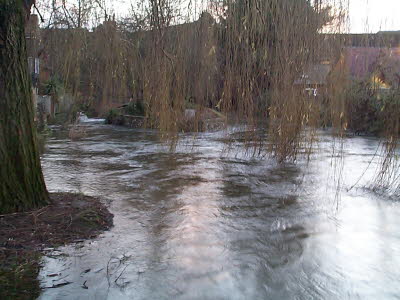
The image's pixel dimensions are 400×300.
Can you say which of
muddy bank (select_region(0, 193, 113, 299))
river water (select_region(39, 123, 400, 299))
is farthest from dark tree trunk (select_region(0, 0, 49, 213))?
river water (select_region(39, 123, 400, 299))

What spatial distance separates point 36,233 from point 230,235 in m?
1.98

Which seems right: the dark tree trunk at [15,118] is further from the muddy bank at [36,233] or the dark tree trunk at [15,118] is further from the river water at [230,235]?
the river water at [230,235]

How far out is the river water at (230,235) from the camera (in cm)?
365

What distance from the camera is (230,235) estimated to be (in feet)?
16.2

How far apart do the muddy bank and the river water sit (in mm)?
129

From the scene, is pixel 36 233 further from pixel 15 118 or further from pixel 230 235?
pixel 230 235

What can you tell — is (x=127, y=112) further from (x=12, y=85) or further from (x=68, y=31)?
(x=12, y=85)

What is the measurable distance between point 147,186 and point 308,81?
3.15 m

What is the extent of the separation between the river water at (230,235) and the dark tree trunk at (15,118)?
86 centimetres

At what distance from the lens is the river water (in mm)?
3650

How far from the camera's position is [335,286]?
3715 millimetres

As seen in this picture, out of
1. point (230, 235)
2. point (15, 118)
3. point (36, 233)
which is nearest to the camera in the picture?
point (36, 233)

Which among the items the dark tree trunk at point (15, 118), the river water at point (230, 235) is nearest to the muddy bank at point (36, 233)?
the river water at point (230, 235)

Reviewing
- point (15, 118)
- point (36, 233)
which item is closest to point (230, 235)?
point (36, 233)
